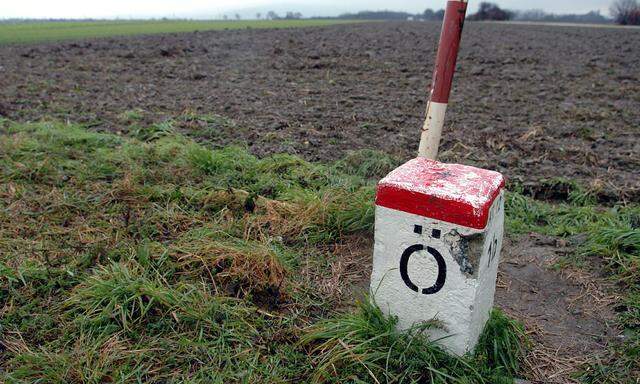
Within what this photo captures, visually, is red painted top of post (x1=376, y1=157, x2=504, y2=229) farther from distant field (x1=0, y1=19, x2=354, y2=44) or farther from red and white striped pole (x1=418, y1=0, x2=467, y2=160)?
distant field (x1=0, y1=19, x2=354, y2=44)

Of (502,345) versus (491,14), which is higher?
(502,345)

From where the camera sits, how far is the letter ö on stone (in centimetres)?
194

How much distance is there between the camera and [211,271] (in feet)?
9.11

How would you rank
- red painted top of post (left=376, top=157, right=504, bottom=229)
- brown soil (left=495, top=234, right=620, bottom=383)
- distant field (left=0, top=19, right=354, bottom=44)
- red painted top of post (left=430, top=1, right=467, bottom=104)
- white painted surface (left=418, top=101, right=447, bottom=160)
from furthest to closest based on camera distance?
distant field (left=0, top=19, right=354, bottom=44) < white painted surface (left=418, top=101, right=447, bottom=160) < red painted top of post (left=430, top=1, right=467, bottom=104) < brown soil (left=495, top=234, right=620, bottom=383) < red painted top of post (left=376, top=157, right=504, bottom=229)

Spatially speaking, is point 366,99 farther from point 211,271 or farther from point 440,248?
point 440,248

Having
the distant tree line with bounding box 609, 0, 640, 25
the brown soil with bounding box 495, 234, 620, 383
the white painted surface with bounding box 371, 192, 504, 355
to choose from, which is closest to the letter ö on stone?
the white painted surface with bounding box 371, 192, 504, 355

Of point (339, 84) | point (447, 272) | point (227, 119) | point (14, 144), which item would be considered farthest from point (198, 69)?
point (447, 272)

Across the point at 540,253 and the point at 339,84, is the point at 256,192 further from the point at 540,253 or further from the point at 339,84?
the point at 339,84

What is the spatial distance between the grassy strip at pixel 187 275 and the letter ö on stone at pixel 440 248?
4.2 inches

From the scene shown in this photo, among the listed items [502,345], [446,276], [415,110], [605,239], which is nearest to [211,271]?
[446,276]

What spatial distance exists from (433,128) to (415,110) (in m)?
4.65

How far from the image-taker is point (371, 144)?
5.45 metres

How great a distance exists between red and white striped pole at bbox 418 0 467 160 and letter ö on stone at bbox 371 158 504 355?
0.44m

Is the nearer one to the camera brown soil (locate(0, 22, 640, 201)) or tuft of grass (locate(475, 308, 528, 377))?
tuft of grass (locate(475, 308, 528, 377))
